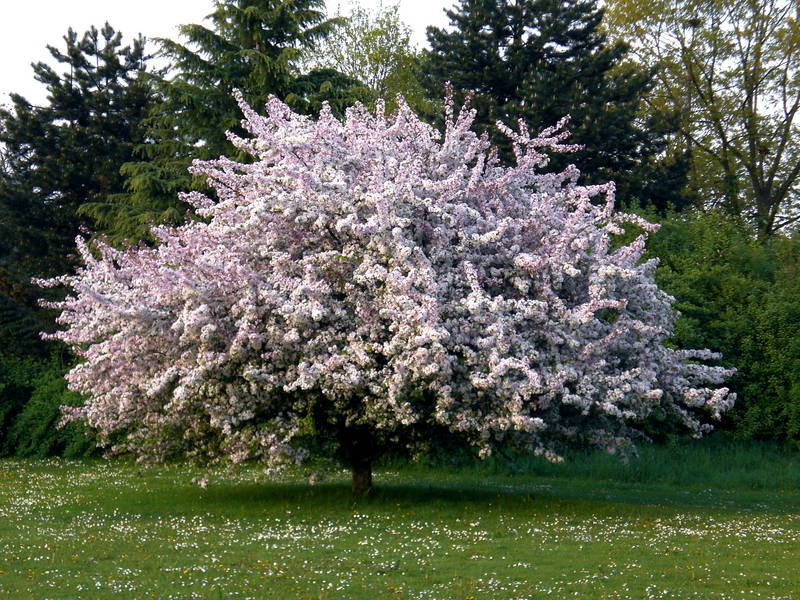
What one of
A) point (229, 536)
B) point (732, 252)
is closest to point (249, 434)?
point (229, 536)

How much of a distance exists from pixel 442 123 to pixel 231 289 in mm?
18399

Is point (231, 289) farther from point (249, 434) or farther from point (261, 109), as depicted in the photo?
point (261, 109)

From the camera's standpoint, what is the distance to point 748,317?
23.6 meters

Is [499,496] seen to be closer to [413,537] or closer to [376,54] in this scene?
[413,537]

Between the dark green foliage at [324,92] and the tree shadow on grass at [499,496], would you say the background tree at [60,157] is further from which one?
the tree shadow on grass at [499,496]

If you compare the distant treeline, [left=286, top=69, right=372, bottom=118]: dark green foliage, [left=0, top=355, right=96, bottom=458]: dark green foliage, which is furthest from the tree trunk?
Result: [left=286, top=69, right=372, bottom=118]: dark green foliage

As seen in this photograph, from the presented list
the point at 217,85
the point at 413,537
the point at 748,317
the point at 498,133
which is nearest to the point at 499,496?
the point at 413,537

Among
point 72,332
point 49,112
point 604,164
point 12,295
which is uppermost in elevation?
point 49,112

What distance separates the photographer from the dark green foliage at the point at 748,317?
2273cm

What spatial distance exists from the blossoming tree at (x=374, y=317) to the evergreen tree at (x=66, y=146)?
2213 centimetres

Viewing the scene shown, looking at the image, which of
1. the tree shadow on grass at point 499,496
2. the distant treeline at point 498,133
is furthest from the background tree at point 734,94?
the tree shadow on grass at point 499,496

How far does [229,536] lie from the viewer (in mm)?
12461

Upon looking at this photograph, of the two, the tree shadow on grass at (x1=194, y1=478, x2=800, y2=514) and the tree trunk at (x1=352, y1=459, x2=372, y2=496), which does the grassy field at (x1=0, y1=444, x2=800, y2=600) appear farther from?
the tree trunk at (x1=352, y1=459, x2=372, y2=496)

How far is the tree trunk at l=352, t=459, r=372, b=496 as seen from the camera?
16172mm
